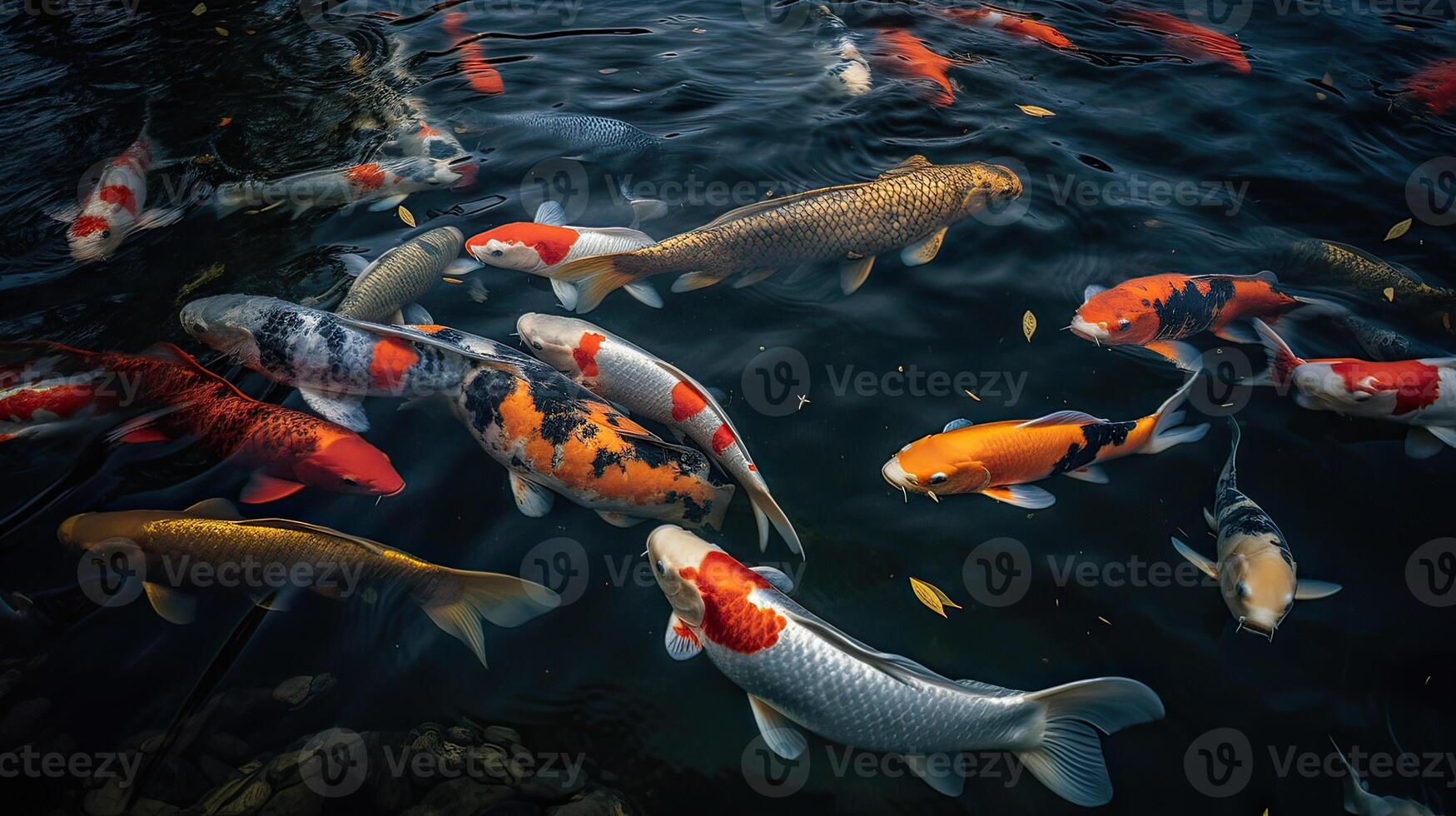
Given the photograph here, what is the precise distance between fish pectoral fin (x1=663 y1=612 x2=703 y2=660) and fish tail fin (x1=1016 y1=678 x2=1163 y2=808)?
134cm

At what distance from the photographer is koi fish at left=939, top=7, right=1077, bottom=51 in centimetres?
789

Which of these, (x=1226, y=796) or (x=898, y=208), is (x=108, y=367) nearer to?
(x=898, y=208)

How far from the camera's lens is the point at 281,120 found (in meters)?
6.72

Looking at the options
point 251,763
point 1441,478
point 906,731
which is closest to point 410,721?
point 251,763

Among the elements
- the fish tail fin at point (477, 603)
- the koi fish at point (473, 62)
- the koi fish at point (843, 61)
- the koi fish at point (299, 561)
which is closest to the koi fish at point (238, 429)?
the koi fish at point (299, 561)

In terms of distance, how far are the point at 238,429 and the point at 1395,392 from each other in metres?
5.82

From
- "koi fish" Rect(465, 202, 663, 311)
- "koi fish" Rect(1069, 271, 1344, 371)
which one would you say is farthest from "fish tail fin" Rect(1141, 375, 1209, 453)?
"koi fish" Rect(465, 202, 663, 311)

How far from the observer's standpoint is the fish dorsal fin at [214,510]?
3.26 metres

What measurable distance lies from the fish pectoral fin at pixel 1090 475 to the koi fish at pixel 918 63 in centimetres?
433

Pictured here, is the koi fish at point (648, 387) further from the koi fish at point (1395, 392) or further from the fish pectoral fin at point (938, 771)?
the koi fish at point (1395, 392)

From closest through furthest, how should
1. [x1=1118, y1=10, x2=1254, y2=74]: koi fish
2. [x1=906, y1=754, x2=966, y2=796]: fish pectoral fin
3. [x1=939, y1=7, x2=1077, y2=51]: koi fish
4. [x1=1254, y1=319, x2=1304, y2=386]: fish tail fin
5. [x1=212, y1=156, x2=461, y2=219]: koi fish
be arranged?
[x1=906, y1=754, x2=966, y2=796]: fish pectoral fin
[x1=1254, y1=319, x2=1304, y2=386]: fish tail fin
[x1=212, y1=156, x2=461, y2=219]: koi fish
[x1=1118, y1=10, x2=1254, y2=74]: koi fish
[x1=939, y1=7, x2=1077, y2=51]: koi fish

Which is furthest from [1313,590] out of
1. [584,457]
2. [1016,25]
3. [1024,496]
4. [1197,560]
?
[1016,25]

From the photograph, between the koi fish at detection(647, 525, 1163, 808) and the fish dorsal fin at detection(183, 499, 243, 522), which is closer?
the koi fish at detection(647, 525, 1163, 808)

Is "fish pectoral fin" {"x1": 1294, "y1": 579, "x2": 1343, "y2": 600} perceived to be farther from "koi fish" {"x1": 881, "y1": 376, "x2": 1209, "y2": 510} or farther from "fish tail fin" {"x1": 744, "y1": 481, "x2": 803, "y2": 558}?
"fish tail fin" {"x1": 744, "y1": 481, "x2": 803, "y2": 558}
